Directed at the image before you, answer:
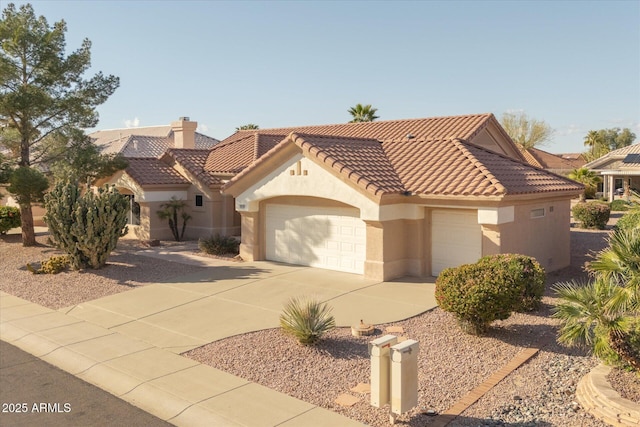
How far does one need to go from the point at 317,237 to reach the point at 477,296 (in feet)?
30.4

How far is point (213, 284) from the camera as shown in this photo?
685 inches

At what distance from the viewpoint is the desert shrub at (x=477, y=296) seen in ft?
36.4

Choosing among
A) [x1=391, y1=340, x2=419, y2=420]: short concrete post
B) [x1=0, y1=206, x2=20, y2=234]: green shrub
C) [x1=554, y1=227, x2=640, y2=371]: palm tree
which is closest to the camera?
[x1=391, y1=340, x2=419, y2=420]: short concrete post

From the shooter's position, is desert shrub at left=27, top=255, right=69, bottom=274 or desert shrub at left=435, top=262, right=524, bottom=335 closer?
desert shrub at left=435, top=262, right=524, bottom=335

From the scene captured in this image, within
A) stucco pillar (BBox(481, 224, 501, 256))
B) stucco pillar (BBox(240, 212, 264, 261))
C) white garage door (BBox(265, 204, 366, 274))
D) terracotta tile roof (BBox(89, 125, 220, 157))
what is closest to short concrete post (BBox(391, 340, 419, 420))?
stucco pillar (BBox(481, 224, 501, 256))

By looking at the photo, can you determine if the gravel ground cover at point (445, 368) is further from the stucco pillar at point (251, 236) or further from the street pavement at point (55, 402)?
the stucco pillar at point (251, 236)

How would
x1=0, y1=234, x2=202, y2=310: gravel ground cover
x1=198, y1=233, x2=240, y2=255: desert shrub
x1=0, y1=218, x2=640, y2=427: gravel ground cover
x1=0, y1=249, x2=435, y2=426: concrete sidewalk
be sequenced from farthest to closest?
x1=198, y1=233, x2=240, y2=255: desert shrub, x1=0, y1=234, x2=202, y2=310: gravel ground cover, x1=0, y1=249, x2=435, y2=426: concrete sidewalk, x1=0, y1=218, x2=640, y2=427: gravel ground cover

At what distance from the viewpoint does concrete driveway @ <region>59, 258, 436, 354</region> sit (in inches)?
516

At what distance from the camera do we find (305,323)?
11.3 metres

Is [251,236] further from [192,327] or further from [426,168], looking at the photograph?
[192,327]

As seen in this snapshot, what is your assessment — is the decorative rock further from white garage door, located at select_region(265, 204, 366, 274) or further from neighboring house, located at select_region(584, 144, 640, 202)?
neighboring house, located at select_region(584, 144, 640, 202)

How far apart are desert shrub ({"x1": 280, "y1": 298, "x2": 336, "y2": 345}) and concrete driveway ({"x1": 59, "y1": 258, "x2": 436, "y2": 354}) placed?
1426 millimetres

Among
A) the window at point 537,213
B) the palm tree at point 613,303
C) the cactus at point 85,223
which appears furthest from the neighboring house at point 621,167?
the palm tree at point 613,303

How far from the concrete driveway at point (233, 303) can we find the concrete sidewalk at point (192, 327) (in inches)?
1.0
